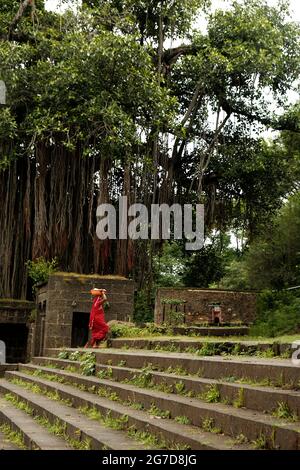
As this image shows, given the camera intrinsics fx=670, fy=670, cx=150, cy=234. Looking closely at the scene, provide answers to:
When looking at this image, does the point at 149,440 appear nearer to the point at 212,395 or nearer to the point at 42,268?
the point at 212,395

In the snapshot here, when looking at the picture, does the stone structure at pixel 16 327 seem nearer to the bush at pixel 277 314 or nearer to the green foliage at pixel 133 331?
the green foliage at pixel 133 331

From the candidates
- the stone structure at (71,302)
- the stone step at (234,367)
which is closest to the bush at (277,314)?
the stone structure at (71,302)

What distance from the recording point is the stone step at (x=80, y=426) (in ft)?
15.5

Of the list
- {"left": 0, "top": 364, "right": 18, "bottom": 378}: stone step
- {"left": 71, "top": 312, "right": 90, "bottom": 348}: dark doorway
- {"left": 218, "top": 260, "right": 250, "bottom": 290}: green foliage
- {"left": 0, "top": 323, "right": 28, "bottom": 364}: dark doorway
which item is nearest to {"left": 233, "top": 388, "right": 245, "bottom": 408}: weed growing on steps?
{"left": 0, "top": 364, "right": 18, "bottom": 378}: stone step

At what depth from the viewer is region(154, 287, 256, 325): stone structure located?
1500 centimetres

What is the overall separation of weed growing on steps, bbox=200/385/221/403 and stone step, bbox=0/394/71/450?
1136mm

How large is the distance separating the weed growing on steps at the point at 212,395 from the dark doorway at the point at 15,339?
45.8ft

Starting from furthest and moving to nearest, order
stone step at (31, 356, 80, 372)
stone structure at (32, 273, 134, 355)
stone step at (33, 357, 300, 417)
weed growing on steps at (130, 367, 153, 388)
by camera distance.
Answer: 1. stone structure at (32, 273, 134, 355)
2. stone step at (31, 356, 80, 372)
3. weed growing on steps at (130, 367, 153, 388)
4. stone step at (33, 357, 300, 417)

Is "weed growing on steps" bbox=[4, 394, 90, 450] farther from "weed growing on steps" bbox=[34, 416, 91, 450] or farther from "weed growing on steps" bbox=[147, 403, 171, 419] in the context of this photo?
"weed growing on steps" bbox=[147, 403, 171, 419]

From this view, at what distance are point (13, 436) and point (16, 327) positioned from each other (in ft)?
42.1

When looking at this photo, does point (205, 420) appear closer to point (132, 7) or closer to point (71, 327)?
point (71, 327)

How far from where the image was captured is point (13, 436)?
6.34 metres

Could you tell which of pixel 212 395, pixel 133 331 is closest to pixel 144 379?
pixel 212 395

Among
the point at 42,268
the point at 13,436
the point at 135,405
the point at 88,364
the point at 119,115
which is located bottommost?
the point at 13,436
